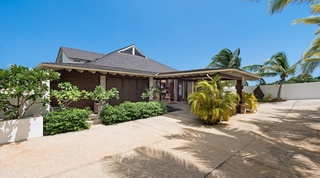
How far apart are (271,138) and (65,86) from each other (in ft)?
29.9

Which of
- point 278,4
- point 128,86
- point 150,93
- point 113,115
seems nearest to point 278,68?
point 278,4

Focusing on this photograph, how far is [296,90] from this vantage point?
61.3 feet

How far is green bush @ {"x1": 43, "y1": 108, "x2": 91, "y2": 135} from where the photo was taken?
5902 millimetres

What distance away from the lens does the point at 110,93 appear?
837 cm

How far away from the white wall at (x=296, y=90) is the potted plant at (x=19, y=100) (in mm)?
24655

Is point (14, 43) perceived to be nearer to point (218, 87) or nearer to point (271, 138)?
point (218, 87)

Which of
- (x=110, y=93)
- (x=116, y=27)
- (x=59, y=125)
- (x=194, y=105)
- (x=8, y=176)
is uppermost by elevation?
(x=116, y=27)

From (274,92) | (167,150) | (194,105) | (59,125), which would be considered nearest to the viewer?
(167,150)

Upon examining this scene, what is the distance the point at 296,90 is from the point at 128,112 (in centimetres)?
2188

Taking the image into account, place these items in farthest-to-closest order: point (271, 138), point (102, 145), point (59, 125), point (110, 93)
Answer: point (110, 93)
point (59, 125)
point (271, 138)
point (102, 145)

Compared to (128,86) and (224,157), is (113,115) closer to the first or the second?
(128,86)

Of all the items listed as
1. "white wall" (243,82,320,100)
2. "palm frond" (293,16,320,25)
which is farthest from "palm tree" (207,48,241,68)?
"palm frond" (293,16,320,25)

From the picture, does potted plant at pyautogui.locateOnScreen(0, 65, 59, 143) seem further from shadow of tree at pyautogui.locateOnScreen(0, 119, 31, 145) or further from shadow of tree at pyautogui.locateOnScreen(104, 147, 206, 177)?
shadow of tree at pyautogui.locateOnScreen(104, 147, 206, 177)

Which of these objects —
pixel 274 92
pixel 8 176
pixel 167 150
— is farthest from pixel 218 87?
pixel 274 92
